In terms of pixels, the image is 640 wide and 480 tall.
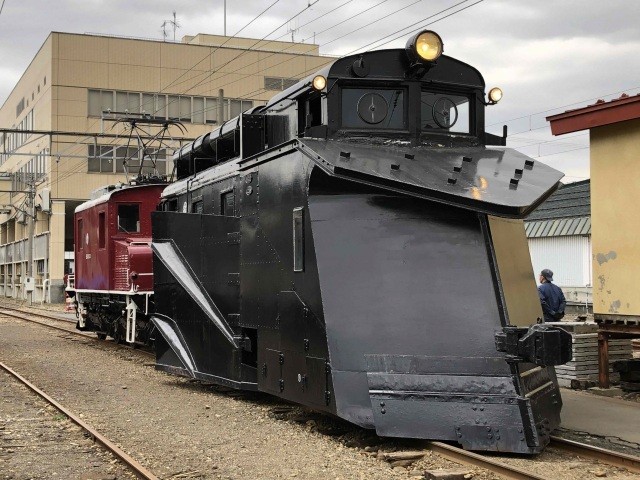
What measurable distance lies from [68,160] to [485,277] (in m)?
46.2

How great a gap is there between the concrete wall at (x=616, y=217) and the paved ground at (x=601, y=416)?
1343 mm

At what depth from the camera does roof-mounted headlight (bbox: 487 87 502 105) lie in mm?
9930

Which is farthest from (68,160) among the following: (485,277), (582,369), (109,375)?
(485,277)

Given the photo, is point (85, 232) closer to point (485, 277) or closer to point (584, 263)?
point (485, 277)

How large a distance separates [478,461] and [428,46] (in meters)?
4.21

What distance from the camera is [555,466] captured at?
7617 millimetres

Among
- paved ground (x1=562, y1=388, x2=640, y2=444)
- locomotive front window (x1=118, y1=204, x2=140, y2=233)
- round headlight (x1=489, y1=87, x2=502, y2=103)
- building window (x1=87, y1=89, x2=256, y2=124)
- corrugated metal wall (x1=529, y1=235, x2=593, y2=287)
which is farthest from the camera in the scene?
building window (x1=87, y1=89, x2=256, y2=124)

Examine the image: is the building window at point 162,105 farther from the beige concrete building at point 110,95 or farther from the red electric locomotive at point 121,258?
the red electric locomotive at point 121,258

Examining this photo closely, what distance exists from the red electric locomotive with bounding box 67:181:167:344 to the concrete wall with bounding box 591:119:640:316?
8939mm

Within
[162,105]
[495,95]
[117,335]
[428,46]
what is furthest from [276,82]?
[428,46]

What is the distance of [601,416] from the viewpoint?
10.4m

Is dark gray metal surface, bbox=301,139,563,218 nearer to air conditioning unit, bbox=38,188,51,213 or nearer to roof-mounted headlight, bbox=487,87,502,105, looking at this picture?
roof-mounted headlight, bbox=487,87,502,105

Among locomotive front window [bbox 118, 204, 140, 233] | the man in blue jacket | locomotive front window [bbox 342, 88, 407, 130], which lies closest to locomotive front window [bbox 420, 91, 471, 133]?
locomotive front window [bbox 342, 88, 407, 130]

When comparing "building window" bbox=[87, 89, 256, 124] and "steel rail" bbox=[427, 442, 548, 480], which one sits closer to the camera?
"steel rail" bbox=[427, 442, 548, 480]
